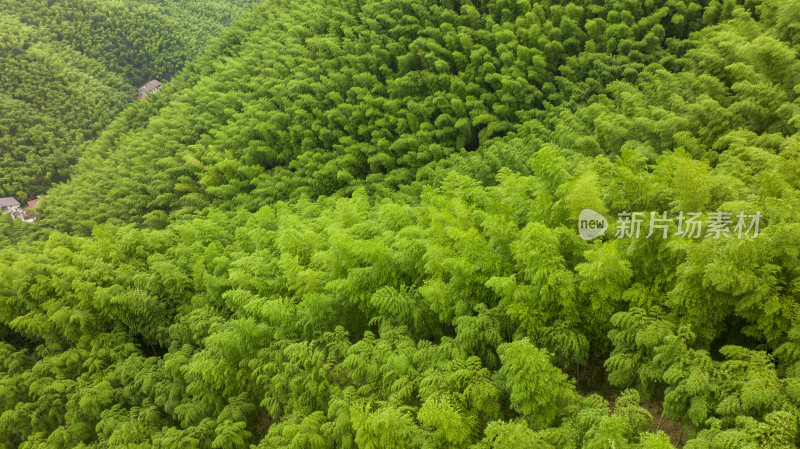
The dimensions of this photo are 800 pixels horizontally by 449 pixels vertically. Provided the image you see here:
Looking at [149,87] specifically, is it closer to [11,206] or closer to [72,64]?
[72,64]

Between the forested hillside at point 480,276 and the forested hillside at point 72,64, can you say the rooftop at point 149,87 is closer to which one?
the forested hillside at point 72,64

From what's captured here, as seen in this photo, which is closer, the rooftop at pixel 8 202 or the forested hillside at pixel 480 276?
the forested hillside at pixel 480 276

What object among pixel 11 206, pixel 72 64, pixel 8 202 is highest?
pixel 72 64

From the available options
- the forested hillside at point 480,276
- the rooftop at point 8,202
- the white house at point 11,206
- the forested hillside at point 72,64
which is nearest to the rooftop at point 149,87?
the forested hillside at point 72,64

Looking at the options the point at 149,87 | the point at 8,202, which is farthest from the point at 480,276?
the point at 149,87

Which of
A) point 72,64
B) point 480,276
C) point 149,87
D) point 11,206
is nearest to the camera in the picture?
point 480,276

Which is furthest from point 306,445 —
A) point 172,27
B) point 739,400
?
point 172,27
